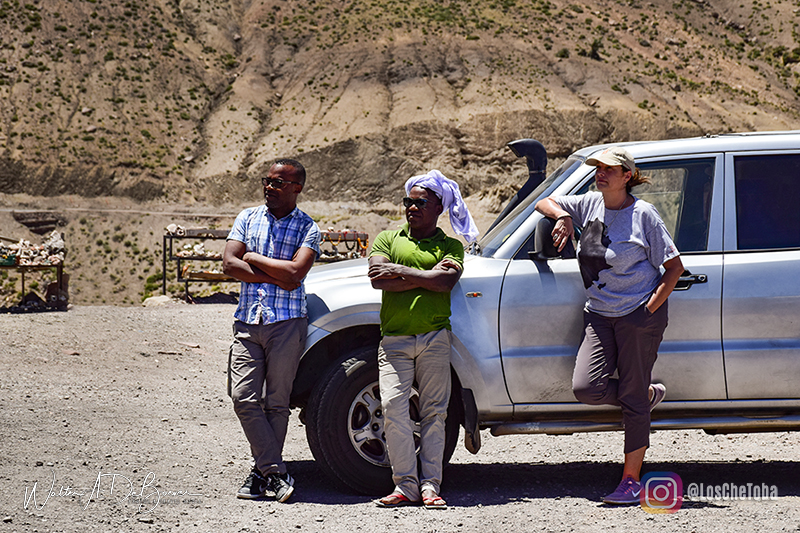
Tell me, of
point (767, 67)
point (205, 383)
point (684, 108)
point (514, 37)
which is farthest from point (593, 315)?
point (767, 67)

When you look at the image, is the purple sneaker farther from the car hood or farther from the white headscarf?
the car hood

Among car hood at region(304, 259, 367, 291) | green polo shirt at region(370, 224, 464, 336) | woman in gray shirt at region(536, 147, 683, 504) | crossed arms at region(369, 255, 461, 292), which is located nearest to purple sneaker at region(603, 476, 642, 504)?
woman in gray shirt at region(536, 147, 683, 504)

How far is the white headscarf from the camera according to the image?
520 centimetres

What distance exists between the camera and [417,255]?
5.12m

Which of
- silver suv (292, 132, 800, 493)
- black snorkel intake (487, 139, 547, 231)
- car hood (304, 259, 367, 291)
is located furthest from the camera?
black snorkel intake (487, 139, 547, 231)

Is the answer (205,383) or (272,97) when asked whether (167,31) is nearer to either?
(272,97)

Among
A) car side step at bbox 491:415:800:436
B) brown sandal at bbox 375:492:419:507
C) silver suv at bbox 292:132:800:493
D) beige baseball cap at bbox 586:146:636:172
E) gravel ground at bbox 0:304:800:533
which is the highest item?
beige baseball cap at bbox 586:146:636:172

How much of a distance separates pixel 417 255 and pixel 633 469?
6.28 feet

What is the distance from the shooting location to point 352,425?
5.34 m

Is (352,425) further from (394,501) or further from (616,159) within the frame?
(616,159)

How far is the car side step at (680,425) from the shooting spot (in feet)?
17.1

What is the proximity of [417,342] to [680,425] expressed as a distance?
5.88 ft

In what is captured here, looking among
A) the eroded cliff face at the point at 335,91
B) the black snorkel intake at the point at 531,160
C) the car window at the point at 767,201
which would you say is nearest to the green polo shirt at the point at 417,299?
the black snorkel intake at the point at 531,160

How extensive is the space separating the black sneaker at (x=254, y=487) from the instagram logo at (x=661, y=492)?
95.6 inches
